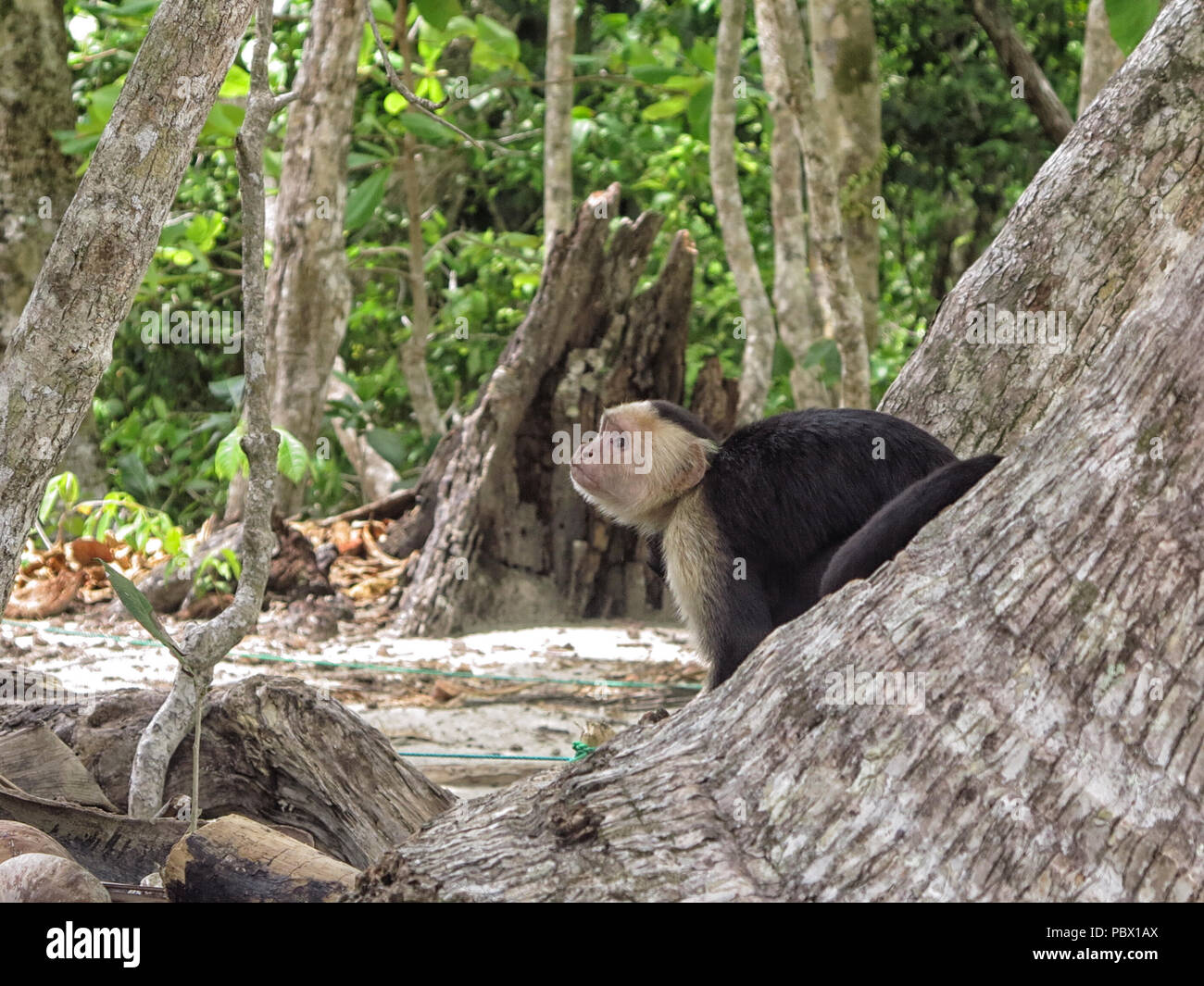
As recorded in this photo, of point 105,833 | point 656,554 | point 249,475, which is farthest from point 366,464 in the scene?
point 105,833

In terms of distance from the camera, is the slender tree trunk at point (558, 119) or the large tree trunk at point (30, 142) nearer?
the large tree trunk at point (30, 142)

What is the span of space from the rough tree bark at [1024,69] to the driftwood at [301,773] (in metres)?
7.37

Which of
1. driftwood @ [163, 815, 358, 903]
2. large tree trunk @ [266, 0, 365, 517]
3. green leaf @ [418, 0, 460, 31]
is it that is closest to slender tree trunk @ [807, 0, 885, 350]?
green leaf @ [418, 0, 460, 31]

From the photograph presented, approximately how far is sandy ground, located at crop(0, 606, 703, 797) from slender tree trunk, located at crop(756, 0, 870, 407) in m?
1.54

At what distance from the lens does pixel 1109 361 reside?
6.31ft

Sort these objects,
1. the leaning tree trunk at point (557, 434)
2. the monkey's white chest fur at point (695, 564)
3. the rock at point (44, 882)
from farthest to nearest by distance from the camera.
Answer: the leaning tree trunk at point (557, 434)
the monkey's white chest fur at point (695, 564)
the rock at point (44, 882)

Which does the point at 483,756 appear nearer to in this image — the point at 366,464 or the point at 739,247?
the point at 739,247

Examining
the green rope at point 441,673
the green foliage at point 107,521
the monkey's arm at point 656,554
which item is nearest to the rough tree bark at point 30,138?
the green foliage at point 107,521

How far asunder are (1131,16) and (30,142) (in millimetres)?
5060

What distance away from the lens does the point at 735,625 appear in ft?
9.91

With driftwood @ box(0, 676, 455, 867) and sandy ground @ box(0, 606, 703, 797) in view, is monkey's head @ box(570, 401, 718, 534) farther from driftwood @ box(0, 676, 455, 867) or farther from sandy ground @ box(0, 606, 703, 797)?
sandy ground @ box(0, 606, 703, 797)

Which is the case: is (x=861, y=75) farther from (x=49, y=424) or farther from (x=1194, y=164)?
(x=49, y=424)

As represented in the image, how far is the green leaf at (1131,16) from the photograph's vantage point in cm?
383

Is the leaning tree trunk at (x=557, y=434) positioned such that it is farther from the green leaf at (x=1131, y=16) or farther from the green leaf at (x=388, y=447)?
the green leaf at (x=1131, y=16)
